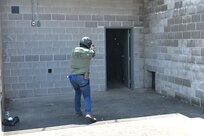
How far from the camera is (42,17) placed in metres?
8.64

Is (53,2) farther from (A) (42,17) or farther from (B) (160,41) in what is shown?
(B) (160,41)

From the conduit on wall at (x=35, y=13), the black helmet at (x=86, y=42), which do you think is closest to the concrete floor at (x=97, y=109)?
the black helmet at (x=86, y=42)

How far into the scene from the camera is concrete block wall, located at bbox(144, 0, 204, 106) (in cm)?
708

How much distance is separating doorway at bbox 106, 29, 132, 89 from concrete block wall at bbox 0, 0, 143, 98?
926 mm

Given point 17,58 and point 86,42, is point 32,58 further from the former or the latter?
point 86,42

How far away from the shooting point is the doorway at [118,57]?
32.6 feet

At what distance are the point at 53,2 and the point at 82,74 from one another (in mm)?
3553

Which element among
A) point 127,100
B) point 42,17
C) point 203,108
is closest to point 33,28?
point 42,17

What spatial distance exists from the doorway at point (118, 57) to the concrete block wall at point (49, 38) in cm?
93

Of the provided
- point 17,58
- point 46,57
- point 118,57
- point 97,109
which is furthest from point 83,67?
point 118,57

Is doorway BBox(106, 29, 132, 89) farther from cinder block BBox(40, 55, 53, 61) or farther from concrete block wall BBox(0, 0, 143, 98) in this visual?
cinder block BBox(40, 55, 53, 61)

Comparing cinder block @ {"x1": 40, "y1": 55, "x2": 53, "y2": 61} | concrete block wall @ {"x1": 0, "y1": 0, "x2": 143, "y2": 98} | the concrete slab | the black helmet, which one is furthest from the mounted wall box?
the concrete slab

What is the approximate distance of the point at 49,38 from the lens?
8.75 metres

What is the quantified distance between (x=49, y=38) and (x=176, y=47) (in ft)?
12.0
